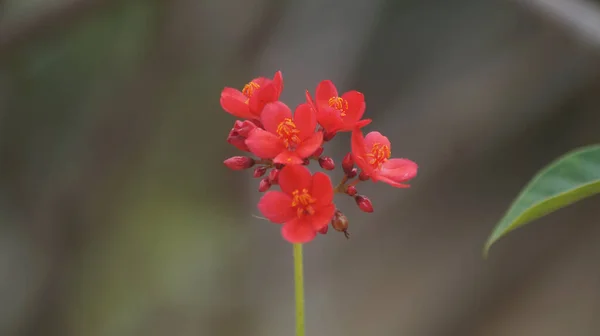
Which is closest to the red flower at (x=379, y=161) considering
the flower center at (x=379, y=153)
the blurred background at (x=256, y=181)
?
the flower center at (x=379, y=153)

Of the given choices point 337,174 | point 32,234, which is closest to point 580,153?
point 337,174

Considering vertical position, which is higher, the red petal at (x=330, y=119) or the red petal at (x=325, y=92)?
the red petal at (x=325, y=92)

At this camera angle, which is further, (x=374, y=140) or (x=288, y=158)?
(x=374, y=140)

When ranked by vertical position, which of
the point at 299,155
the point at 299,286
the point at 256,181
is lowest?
the point at 256,181

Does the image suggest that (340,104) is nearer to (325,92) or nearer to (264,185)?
(325,92)

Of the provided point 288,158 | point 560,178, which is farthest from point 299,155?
point 560,178

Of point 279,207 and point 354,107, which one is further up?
point 354,107

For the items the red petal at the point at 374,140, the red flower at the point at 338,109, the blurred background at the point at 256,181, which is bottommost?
the blurred background at the point at 256,181

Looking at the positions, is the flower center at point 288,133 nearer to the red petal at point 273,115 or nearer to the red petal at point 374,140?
the red petal at point 273,115

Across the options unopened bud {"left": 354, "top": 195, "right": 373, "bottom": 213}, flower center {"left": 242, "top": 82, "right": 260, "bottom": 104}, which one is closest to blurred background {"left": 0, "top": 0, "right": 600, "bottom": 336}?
flower center {"left": 242, "top": 82, "right": 260, "bottom": 104}
